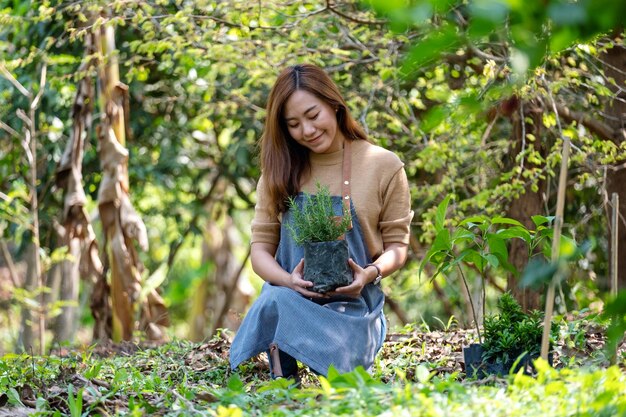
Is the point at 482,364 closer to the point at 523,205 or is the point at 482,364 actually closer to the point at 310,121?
the point at 310,121

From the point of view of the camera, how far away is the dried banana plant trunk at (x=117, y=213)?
6184mm

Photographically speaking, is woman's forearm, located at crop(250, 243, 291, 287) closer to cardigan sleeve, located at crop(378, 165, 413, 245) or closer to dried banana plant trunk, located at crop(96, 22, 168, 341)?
cardigan sleeve, located at crop(378, 165, 413, 245)

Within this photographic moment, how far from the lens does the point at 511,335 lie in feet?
10.7

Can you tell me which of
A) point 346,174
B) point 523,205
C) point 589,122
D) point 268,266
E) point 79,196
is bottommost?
point 79,196

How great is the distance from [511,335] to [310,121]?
47.9 inches

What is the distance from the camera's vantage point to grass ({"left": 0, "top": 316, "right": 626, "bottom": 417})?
2.29 metres

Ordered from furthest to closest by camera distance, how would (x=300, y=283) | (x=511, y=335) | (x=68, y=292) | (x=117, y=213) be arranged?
1. (x=68, y=292)
2. (x=117, y=213)
3. (x=300, y=283)
4. (x=511, y=335)

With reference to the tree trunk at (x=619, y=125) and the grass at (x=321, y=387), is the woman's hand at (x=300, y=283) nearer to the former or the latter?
the grass at (x=321, y=387)

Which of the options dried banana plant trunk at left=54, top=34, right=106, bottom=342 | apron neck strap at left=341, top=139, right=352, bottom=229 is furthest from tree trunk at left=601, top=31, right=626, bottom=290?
dried banana plant trunk at left=54, top=34, right=106, bottom=342

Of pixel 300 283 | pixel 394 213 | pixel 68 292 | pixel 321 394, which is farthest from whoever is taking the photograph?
pixel 68 292

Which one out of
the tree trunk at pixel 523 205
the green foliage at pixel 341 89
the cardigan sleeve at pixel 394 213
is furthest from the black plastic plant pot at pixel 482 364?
the tree trunk at pixel 523 205

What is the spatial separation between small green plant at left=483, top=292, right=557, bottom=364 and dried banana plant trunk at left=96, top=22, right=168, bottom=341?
3324 millimetres

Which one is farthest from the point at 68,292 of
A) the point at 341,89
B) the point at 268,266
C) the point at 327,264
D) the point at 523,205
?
the point at 327,264

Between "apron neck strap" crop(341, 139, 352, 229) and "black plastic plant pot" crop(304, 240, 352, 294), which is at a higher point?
"apron neck strap" crop(341, 139, 352, 229)
